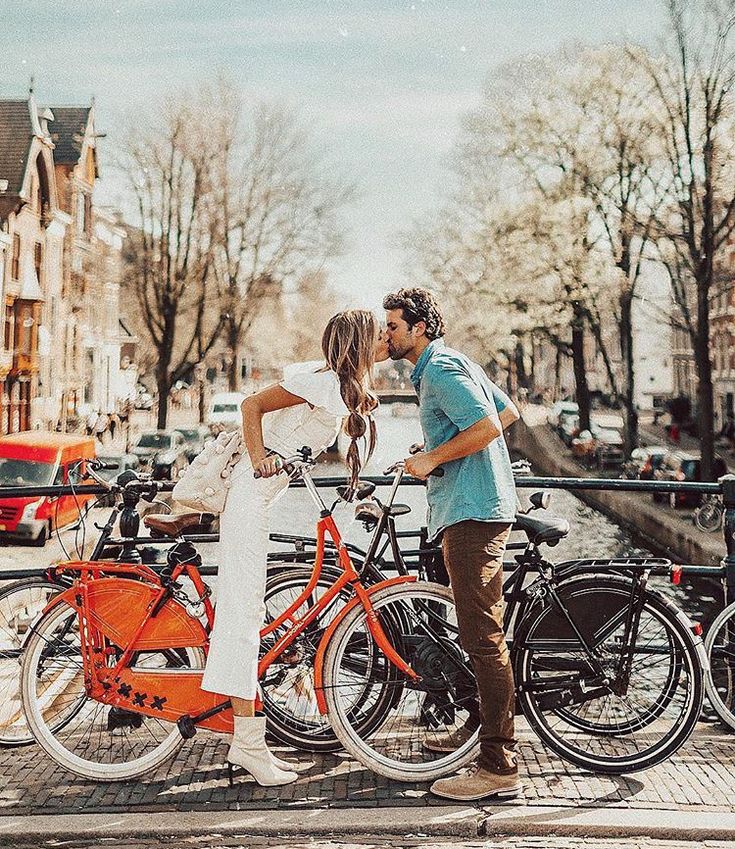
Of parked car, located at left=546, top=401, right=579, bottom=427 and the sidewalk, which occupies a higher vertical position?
parked car, located at left=546, top=401, right=579, bottom=427

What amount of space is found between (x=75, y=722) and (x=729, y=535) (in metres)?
2.08

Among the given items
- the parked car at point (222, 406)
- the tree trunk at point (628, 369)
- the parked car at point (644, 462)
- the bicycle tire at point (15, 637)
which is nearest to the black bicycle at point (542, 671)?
the bicycle tire at point (15, 637)

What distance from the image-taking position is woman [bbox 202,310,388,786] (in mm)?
2863

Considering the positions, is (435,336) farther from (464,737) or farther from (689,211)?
(689,211)

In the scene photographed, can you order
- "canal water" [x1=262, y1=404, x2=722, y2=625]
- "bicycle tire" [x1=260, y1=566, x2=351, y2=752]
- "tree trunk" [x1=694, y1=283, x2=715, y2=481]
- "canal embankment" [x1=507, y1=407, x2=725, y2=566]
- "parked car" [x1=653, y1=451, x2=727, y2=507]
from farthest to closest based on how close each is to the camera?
1. "parked car" [x1=653, y1=451, x2=727, y2=507]
2. "tree trunk" [x1=694, y1=283, x2=715, y2=481]
3. "canal embankment" [x1=507, y1=407, x2=725, y2=566]
4. "canal water" [x1=262, y1=404, x2=722, y2=625]
5. "bicycle tire" [x1=260, y1=566, x2=351, y2=752]

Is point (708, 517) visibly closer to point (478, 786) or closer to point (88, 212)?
point (478, 786)

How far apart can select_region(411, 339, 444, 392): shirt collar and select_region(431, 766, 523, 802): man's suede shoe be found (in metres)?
1.03

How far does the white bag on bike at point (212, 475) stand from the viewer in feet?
9.68

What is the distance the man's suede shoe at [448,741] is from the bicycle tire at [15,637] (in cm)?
113

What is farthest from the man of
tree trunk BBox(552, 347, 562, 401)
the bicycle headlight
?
tree trunk BBox(552, 347, 562, 401)

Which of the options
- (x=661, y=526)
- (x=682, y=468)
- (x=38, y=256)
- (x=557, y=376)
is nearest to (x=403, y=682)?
(x=661, y=526)

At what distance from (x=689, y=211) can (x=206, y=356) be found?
14.0m

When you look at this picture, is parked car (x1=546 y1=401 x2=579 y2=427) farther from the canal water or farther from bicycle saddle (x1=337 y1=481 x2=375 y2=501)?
bicycle saddle (x1=337 y1=481 x2=375 y2=501)

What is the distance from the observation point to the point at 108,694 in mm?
3053
